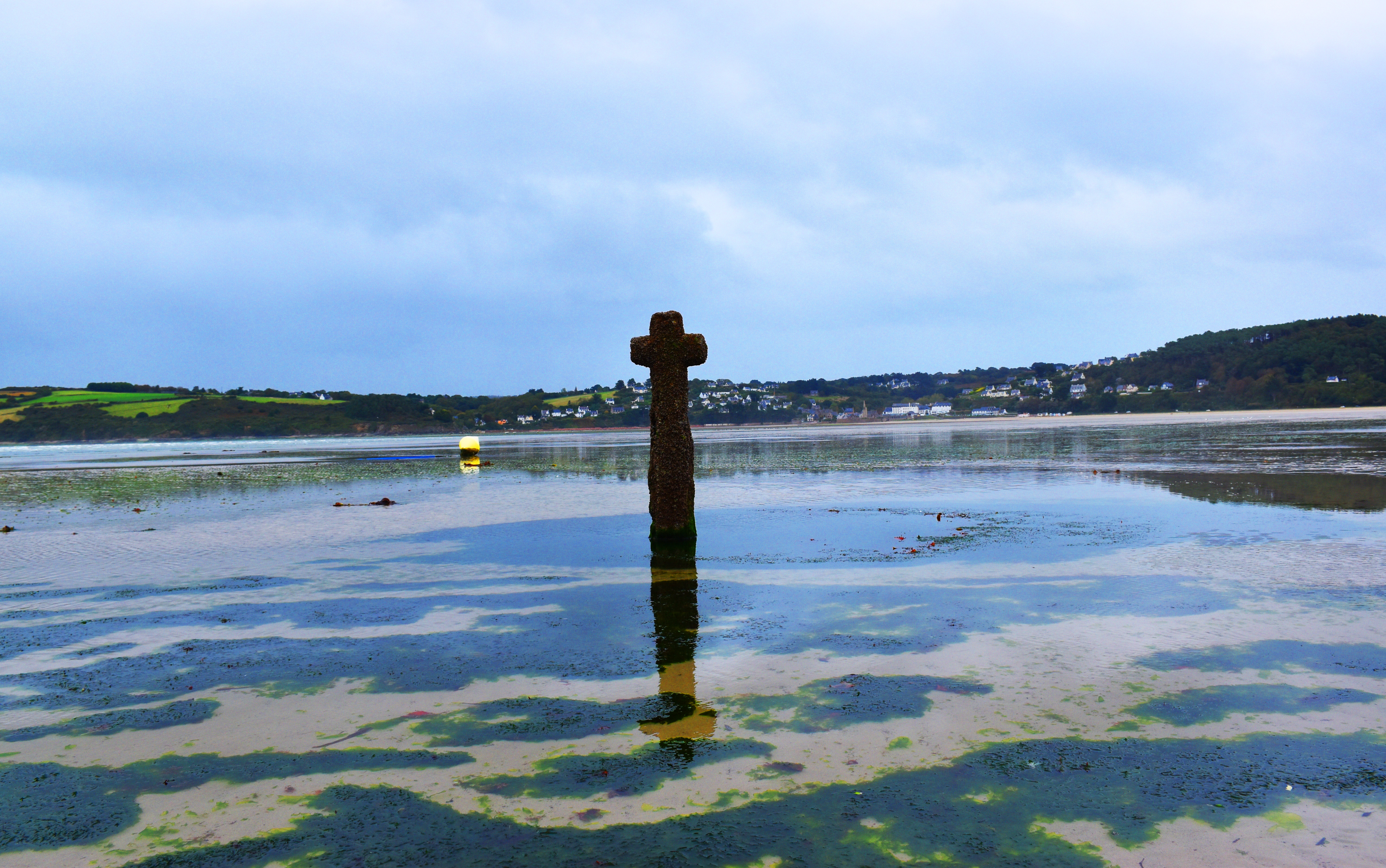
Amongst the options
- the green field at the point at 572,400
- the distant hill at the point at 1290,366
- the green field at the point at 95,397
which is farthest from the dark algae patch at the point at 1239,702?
the green field at the point at 572,400

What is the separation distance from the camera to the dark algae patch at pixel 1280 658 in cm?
620

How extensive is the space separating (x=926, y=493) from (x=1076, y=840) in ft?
58.0

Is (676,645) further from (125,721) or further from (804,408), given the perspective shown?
(804,408)

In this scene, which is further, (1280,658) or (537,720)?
(1280,658)

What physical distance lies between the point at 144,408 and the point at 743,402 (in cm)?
11975

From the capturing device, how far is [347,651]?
7.57 meters

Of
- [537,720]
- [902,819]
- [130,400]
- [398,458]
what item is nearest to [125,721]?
[537,720]

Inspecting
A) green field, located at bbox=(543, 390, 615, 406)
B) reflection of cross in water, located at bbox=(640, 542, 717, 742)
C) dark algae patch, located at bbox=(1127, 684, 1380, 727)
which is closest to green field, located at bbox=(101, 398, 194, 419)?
green field, located at bbox=(543, 390, 615, 406)

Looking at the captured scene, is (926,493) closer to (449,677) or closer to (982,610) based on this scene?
(982,610)

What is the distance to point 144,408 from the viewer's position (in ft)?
444

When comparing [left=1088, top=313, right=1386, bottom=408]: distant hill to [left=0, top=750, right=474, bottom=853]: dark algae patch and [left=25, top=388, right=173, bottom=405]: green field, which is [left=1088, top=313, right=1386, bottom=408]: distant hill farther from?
[left=25, top=388, right=173, bottom=405]: green field

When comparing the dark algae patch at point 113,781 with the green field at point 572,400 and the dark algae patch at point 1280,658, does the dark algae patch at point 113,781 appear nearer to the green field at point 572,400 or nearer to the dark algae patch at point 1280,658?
the dark algae patch at point 1280,658

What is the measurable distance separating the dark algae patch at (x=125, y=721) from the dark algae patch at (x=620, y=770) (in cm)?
276

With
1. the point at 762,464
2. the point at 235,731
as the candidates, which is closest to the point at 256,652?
the point at 235,731
